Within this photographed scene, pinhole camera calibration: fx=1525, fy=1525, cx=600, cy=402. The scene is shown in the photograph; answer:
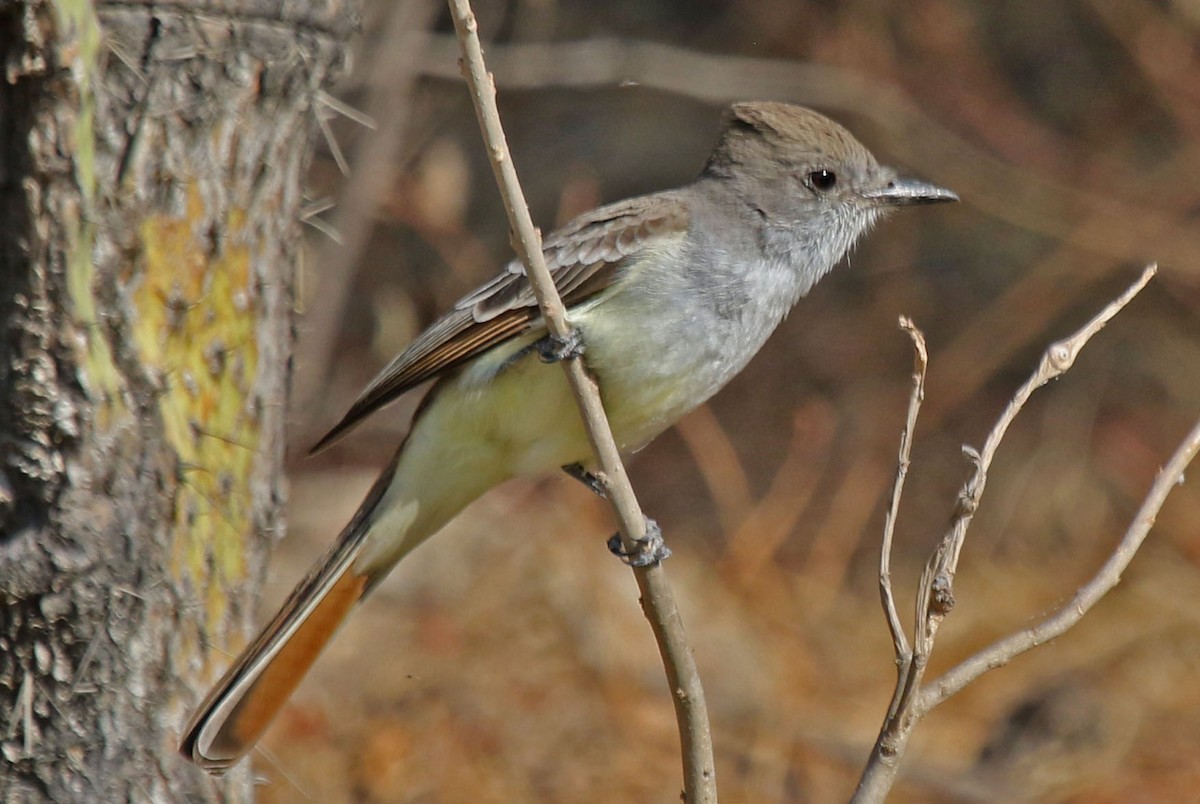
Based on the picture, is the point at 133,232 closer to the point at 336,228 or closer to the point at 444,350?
the point at 444,350

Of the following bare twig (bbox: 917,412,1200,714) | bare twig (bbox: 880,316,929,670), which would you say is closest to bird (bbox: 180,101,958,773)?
bare twig (bbox: 880,316,929,670)

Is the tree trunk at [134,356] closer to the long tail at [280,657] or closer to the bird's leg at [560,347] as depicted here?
the long tail at [280,657]

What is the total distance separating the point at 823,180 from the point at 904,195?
0.21 m

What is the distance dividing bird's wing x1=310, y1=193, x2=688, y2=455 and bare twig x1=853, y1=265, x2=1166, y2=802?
1.17m

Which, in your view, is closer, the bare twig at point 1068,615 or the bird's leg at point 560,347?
the bare twig at point 1068,615

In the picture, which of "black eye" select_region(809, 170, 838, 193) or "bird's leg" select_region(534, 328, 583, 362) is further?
"black eye" select_region(809, 170, 838, 193)

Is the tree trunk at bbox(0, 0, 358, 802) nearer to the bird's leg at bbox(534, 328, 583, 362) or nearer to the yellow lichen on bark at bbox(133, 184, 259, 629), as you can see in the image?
the yellow lichen on bark at bbox(133, 184, 259, 629)

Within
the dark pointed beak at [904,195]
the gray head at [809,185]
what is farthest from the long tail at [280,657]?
the dark pointed beak at [904,195]

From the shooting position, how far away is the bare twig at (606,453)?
2.37 m

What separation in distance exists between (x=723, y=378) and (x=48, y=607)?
5.18 feet

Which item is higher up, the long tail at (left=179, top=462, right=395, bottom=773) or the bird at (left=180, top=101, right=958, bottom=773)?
the bird at (left=180, top=101, right=958, bottom=773)

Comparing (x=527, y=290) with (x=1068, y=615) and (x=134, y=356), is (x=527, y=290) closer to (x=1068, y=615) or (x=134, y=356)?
(x=134, y=356)

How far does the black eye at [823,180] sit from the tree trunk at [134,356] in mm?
1215

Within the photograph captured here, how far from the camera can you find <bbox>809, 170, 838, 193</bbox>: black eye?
372cm
